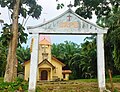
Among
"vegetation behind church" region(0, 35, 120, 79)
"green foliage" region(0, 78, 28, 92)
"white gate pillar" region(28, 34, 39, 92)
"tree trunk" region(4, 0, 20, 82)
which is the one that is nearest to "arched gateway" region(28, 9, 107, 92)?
"white gate pillar" region(28, 34, 39, 92)

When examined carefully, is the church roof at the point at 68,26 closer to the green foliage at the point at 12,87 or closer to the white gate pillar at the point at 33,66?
the white gate pillar at the point at 33,66

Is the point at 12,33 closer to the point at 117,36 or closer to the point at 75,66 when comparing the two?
the point at 117,36

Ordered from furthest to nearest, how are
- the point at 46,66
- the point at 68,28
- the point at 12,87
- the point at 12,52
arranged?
1. the point at 46,66
2. the point at 12,52
3. the point at 12,87
4. the point at 68,28

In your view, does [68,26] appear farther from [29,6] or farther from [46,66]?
[46,66]

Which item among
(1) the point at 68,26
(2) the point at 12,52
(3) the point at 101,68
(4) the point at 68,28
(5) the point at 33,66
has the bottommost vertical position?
(3) the point at 101,68

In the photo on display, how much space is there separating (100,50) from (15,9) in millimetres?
7235

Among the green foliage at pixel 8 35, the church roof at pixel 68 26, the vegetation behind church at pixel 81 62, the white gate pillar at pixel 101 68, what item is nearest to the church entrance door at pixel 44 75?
the vegetation behind church at pixel 81 62

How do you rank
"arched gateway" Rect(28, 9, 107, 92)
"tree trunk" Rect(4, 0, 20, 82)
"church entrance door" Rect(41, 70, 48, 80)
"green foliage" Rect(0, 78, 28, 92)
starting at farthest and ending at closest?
"church entrance door" Rect(41, 70, 48, 80) → "tree trunk" Rect(4, 0, 20, 82) → "green foliage" Rect(0, 78, 28, 92) → "arched gateway" Rect(28, 9, 107, 92)

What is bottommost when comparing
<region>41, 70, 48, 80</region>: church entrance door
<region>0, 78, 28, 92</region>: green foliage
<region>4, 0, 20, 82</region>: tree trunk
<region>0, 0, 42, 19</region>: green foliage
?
<region>0, 78, 28, 92</region>: green foliage

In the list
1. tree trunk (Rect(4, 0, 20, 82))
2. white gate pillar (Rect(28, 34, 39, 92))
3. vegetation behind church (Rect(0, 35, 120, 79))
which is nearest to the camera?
white gate pillar (Rect(28, 34, 39, 92))

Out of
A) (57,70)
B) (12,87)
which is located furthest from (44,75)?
(12,87)

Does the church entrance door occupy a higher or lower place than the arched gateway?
lower

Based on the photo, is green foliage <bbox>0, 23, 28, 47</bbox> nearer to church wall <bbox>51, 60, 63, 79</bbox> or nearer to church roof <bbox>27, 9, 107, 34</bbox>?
church roof <bbox>27, 9, 107, 34</bbox>

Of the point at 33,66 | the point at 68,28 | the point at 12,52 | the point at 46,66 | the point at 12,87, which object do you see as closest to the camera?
the point at 33,66
